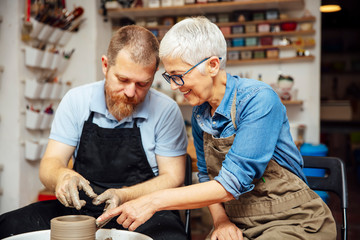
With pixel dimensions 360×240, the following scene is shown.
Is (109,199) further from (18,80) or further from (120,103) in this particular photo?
(18,80)

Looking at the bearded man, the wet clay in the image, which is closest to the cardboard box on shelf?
the bearded man

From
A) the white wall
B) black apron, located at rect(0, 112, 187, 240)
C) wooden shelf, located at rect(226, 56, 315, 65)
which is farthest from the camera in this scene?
wooden shelf, located at rect(226, 56, 315, 65)

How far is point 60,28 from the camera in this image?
4.04 m

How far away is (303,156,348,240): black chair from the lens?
1.77 m

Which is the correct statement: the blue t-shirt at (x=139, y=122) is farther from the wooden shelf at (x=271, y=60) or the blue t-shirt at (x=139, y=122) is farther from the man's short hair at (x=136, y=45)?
the wooden shelf at (x=271, y=60)

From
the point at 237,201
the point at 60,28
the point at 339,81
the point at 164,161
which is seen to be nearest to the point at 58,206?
the point at 164,161

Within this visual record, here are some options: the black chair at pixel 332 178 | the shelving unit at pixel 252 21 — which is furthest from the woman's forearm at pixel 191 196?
the shelving unit at pixel 252 21

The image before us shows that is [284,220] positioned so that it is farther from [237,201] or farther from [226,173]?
[226,173]

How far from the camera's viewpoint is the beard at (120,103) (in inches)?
70.8

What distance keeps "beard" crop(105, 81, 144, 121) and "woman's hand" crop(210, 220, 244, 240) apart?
655mm

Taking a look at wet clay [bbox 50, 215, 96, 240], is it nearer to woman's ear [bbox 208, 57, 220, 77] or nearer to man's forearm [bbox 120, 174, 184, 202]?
man's forearm [bbox 120, 174, 184, 202]

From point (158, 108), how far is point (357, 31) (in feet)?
24.2

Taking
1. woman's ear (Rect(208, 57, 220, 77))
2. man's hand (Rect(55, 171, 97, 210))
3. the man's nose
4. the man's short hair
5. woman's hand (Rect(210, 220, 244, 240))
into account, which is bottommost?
woman's hand (Rect(210, 220, 244, 240))

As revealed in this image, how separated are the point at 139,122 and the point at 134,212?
2.19 feet
